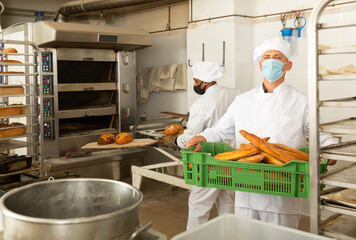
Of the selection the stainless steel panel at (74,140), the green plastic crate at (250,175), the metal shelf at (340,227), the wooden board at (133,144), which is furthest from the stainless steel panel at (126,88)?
the metal shelf at (340,227)

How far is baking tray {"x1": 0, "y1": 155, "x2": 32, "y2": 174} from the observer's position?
9.12ft

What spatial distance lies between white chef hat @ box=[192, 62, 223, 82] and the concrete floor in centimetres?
141

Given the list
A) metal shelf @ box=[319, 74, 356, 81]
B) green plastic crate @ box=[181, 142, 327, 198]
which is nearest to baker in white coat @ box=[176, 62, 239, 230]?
green plastic crate @ box=[181, 142, 327, 198]

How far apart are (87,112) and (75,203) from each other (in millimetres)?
3742

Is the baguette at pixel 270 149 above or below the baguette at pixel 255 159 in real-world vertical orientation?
above

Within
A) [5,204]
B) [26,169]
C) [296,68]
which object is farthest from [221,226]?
[296,68]

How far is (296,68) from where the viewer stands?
418 centimetres

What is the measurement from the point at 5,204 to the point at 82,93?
163 inches

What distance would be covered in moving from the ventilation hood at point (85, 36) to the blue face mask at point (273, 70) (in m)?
2.60

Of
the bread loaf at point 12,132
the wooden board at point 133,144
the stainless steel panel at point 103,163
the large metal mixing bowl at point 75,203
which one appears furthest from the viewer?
the stainless steel panel at point 103,163

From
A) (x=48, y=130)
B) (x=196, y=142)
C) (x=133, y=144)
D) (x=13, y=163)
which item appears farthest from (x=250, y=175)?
(x=48, y=130)

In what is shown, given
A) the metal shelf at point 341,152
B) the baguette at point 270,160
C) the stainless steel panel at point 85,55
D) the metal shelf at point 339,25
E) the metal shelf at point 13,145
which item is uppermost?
the stainless steel panel at point 85,55

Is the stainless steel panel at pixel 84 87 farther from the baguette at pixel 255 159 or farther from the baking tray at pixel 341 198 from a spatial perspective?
the baking tray at pixel 341 198

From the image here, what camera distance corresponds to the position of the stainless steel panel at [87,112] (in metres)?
4.65
